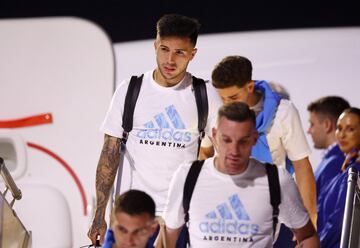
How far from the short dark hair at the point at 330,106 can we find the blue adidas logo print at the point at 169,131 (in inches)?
61.3

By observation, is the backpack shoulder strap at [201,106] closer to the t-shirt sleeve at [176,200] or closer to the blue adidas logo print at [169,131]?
the blue adidas logo print at [169,131]

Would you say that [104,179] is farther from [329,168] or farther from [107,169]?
[329,168]

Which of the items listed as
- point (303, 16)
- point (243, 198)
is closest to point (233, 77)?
point (243, 198)

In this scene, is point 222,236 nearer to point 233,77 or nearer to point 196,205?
point 196,205

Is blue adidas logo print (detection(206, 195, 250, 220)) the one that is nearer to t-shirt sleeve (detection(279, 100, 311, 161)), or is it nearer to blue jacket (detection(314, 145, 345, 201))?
t-shirt sleeve (detection(279, 100, 311, 161))

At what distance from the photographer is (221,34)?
20.0 ft

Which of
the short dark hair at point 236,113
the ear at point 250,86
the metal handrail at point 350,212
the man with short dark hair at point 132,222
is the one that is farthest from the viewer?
the ear at point 250,86

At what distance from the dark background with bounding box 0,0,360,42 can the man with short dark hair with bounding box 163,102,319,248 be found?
10.8 feet

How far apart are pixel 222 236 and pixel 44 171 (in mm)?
2758

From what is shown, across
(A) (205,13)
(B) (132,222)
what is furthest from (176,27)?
(A) (205,13)

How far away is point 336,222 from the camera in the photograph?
420cm

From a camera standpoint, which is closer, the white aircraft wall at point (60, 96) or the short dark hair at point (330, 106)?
the short dark hair at point (330, 106)

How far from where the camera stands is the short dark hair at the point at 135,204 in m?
3.04

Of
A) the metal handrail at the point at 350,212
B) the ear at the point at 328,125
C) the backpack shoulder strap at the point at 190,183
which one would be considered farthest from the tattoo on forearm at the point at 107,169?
the ear at the point at 328,125
